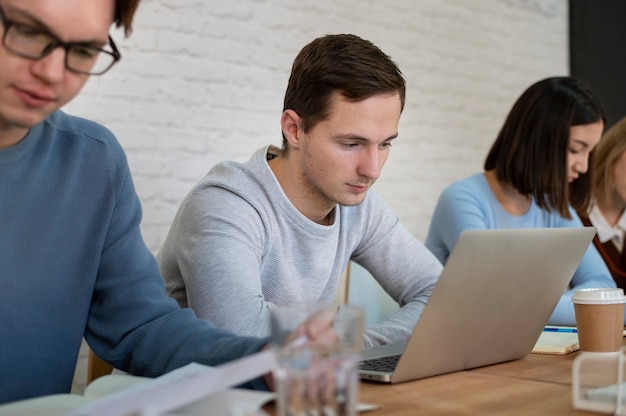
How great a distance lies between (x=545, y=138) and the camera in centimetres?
254

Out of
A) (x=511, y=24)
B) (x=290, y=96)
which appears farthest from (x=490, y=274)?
(x=511, y=24)

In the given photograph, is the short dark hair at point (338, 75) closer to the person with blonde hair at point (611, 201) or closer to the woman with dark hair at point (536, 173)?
the woman with dark hair at point (536, 173)

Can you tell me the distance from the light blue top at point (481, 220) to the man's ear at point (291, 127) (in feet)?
2.37

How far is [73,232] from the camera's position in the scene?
52.1 inches

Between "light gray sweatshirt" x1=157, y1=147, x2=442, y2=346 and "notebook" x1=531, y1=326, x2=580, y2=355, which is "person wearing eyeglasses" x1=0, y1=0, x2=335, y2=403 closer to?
"light gray sweatshirt" x1=157, y1=147, x2=442, y2=346

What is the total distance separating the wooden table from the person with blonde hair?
1.56 meters

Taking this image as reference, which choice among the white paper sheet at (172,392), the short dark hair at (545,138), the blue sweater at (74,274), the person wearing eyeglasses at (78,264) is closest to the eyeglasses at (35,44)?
the person wearing eyeglasses at (78,264)

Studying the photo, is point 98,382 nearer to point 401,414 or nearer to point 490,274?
point 401,414

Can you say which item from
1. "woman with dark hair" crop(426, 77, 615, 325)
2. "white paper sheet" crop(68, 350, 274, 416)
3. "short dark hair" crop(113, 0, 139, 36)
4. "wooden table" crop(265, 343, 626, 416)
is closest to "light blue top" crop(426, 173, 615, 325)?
"woman with dark hair" crop(426, 77, 615, 325)

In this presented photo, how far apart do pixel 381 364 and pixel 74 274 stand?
19.9 inches

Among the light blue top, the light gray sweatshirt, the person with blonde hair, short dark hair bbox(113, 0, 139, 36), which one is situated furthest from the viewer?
the person with blonde hair

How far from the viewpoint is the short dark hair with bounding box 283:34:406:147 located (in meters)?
1.83

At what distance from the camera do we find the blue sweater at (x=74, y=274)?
125 cm

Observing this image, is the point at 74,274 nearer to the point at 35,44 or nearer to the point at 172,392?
the point at 35,44
